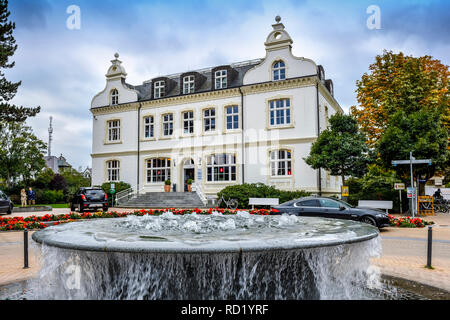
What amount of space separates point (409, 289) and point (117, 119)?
3170 centimetres

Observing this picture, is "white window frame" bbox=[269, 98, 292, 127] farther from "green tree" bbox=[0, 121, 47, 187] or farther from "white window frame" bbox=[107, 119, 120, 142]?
"green tree" bbox=[0, 121, 47, 187]

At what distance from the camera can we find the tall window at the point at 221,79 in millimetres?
29828

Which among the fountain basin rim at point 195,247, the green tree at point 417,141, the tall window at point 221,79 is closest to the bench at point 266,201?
the green tree at point 417,141

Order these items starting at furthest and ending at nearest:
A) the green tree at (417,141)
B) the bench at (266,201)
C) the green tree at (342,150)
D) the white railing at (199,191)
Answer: the white railing at (199,191), the green tree at (342,150), the green tree at (417,141), the bench at (266,201)

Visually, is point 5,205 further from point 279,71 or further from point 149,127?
point 279,71

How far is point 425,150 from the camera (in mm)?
20328

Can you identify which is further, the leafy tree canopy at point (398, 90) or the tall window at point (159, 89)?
the tall window at point (159, 89)

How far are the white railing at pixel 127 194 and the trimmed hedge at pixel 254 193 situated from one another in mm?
10034

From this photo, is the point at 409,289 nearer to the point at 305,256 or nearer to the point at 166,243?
the point at 305,256

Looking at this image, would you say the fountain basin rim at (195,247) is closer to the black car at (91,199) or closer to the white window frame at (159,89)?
the black car at (91,199)

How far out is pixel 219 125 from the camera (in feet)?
96.1

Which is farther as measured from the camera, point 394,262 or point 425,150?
point 425,150

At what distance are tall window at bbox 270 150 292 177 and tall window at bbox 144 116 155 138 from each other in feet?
38.2
